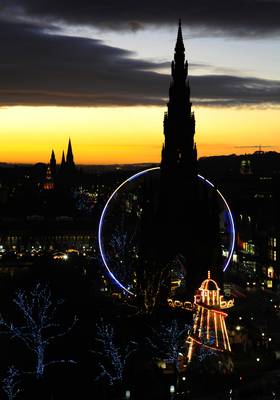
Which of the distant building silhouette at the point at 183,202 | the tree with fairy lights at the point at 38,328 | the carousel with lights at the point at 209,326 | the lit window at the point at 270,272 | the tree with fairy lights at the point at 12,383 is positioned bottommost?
the lit window at the point at 270,272

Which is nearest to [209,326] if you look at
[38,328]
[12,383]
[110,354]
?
[110,354]

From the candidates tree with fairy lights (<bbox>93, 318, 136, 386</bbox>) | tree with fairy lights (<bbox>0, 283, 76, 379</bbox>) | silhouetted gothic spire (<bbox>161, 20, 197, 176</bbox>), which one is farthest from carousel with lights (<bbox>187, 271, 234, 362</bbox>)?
silhouetted gothic spire (<bbox>161, 20, 197, 176</bbox>)

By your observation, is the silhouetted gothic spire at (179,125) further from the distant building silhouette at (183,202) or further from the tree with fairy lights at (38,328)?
the tree with fairy lights at (38,328)

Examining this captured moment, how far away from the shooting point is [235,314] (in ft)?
153

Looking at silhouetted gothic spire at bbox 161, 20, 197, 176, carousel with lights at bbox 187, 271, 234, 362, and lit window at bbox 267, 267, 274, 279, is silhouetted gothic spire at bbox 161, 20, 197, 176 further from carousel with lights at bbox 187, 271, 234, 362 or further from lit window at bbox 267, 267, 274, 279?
carousel with lights at bbox 187, 271, 234, 362

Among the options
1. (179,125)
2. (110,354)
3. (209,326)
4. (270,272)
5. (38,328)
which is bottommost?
(270,272)

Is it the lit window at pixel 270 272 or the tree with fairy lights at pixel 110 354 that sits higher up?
the tree with fairy lights at pixel 110 354

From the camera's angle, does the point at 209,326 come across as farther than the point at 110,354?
No

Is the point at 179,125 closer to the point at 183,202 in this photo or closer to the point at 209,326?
the point at 183,202

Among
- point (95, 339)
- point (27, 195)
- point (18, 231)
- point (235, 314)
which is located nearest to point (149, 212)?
point (235, 314)

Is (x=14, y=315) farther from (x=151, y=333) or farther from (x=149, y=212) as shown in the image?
(x=149, y=212)

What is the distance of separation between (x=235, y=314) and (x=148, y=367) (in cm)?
1393

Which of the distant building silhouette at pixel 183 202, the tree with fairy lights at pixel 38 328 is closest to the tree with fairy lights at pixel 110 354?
the tree with fairy lights at pixel 38 328

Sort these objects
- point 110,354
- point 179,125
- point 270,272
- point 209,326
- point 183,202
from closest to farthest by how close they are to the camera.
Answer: point 209,326 → point 110,354 → point 183,202 → point 179,125 → point 270,272
